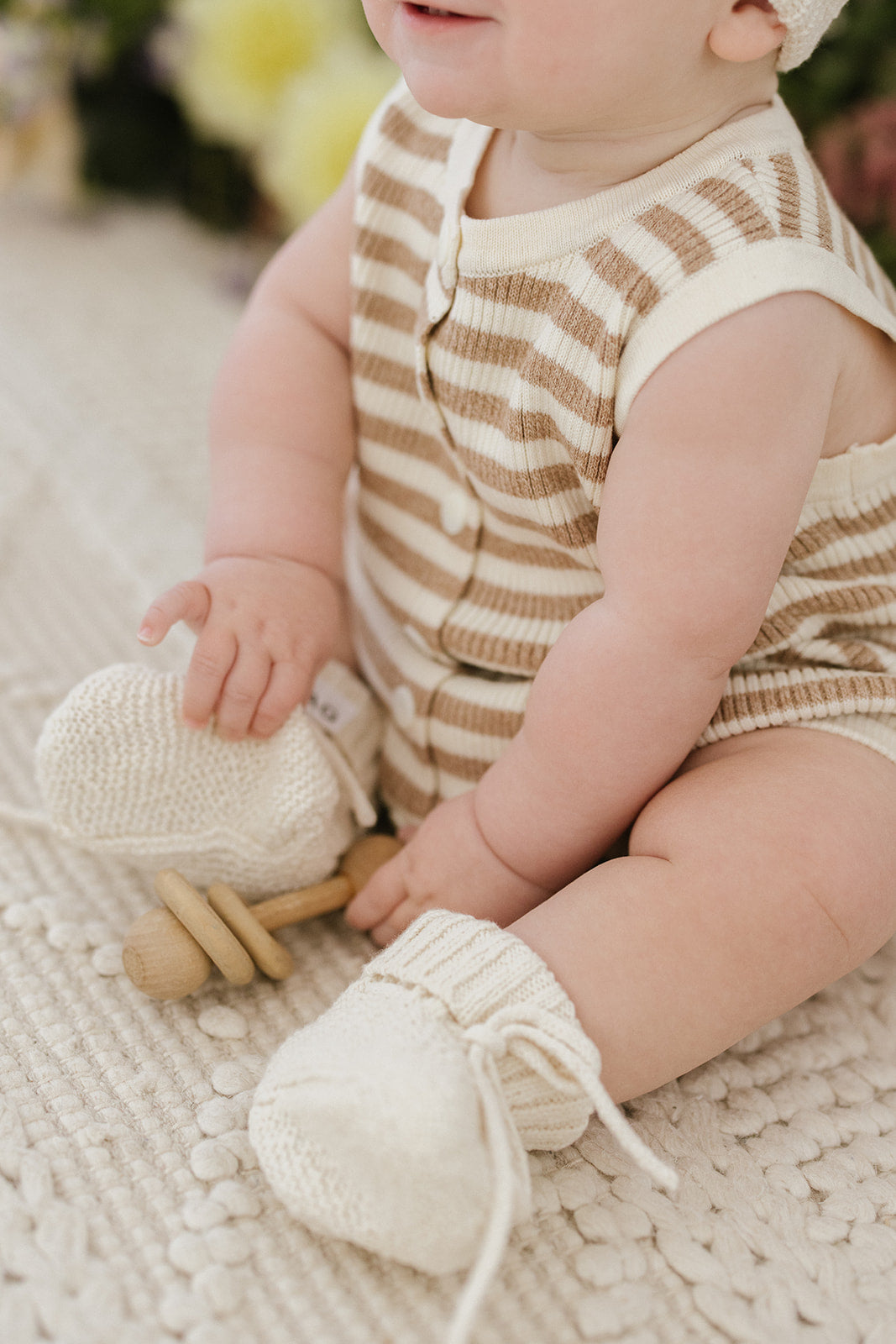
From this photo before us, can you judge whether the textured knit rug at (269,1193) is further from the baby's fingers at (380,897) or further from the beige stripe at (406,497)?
the beige stripe at (406,497)

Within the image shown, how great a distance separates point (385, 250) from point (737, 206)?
10.2 inches

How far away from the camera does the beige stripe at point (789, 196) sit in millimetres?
614

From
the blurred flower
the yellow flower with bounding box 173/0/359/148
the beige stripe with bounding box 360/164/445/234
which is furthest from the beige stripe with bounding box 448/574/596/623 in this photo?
the yellow flower with bounding box 173/0/359/148

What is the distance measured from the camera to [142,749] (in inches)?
28.0

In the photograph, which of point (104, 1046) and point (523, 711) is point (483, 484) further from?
point (104, 1046)

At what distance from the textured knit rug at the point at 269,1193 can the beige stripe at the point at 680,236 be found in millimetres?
390

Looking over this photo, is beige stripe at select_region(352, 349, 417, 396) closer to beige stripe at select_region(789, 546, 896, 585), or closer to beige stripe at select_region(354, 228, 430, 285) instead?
beige stripe at select_region(354, 228, 430, 285)

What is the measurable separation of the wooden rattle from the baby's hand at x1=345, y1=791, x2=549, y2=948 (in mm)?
39

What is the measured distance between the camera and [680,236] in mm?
621

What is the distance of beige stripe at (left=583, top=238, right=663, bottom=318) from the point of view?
620 mm

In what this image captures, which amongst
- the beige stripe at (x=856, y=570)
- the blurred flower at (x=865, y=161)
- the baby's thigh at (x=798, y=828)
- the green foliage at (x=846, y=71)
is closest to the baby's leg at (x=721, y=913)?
the baby's thigh at (x=798, y=828)

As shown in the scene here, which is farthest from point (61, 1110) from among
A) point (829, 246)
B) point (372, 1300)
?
point (829, 246)

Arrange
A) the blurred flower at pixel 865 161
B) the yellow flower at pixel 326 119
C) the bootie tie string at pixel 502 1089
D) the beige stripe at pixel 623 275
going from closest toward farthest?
the bootie tie string at pixel 502 1089 → the beige stripe at pixel 623 275 → the blurred flower at pixel 865 161 → the yellow flower at pixel 326 119

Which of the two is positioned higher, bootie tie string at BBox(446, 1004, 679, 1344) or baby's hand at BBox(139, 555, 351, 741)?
baby's hand at BBox(139, 555, 351, 741)
